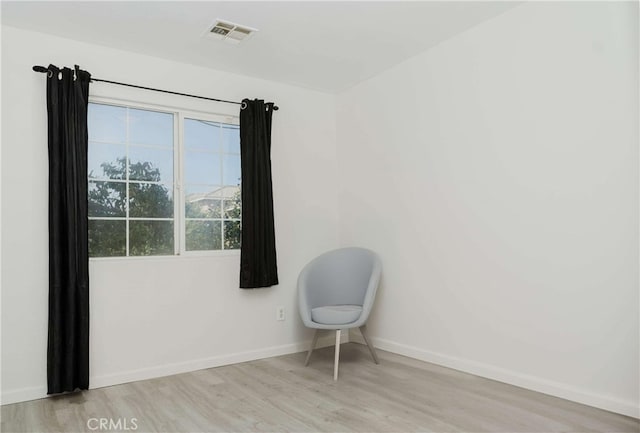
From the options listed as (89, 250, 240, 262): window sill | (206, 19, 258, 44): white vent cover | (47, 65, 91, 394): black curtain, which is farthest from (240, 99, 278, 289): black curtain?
(47, 65, 91, 394): black curtain

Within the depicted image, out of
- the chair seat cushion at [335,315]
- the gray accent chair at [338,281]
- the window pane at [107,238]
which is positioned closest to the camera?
the window pane at [107,238]

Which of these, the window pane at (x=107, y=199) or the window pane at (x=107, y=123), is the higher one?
the window pane at (x=107, y=123)

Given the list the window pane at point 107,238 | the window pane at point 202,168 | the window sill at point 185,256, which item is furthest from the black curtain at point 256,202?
the window pane at point 107,238

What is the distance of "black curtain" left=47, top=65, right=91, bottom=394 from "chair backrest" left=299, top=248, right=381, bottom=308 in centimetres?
165

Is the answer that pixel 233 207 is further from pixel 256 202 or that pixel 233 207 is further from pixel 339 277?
pixel 339 277

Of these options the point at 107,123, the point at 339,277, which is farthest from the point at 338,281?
the point at 107,123

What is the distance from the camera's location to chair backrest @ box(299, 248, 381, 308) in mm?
3947

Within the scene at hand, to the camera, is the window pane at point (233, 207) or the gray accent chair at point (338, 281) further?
the window pane at point (233, 207)

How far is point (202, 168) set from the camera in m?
3.92

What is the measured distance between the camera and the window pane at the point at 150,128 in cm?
359

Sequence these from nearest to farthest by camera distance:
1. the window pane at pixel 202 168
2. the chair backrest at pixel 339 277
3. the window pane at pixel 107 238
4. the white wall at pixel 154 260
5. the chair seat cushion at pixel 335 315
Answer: the white wall at pixel 154 260 < the window pane at pixel 107 238 < the chair seat cushion at pixel 335 315 < the window pane at pixel 202 168 < the chair backrest at pixel 339 277

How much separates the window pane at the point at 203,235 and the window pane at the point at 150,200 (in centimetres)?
20

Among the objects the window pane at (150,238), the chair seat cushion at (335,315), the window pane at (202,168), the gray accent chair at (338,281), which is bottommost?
the chair seat cushion at (335,315)

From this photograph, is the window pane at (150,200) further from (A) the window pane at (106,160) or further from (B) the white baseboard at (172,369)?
(B) the white baseboard at (172,369)
